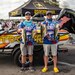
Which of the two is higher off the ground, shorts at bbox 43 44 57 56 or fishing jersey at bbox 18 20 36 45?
fishing jersey at bbox 18 20 36 45

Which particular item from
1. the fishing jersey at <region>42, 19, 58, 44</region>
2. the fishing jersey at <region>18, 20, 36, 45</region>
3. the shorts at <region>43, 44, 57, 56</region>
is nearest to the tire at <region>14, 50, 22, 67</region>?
the fishing jersey at <region>18, 20, 36, 45</region>

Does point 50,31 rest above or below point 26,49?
above

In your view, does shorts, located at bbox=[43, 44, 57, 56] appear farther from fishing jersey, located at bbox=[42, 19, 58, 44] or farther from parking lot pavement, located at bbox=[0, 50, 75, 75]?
parking lot pavement, located at bbox=[0, 50, 75, 75]

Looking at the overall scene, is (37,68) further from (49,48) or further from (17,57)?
(49,48)

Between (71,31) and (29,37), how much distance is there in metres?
2.41

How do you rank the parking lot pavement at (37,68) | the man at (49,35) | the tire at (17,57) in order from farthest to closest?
1. the tire at (17,57)
2. the parking lot pavement at (37,68)
3. the man at (49,35)

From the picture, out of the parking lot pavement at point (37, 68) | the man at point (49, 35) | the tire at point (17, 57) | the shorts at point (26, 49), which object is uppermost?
the man at point (49, 35)

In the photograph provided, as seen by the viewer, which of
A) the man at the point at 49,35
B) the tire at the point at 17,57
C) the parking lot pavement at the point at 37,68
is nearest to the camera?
the man at the point at 49,35

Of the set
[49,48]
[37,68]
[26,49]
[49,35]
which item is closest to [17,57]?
[26,49]

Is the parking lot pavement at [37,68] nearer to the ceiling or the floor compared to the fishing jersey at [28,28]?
nearer to the floor

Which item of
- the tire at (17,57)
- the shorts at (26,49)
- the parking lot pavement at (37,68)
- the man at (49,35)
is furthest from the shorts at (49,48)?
the tire at (17,57)

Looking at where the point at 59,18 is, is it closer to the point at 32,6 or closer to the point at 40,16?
the point at 40,16

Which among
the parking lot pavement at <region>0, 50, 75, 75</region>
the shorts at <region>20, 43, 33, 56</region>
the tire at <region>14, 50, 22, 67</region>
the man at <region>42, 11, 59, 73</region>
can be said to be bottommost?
the parking lot pavement at <region>0, 50, 75, 75</region>

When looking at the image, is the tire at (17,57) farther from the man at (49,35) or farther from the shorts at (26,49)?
the man at (49,35)
